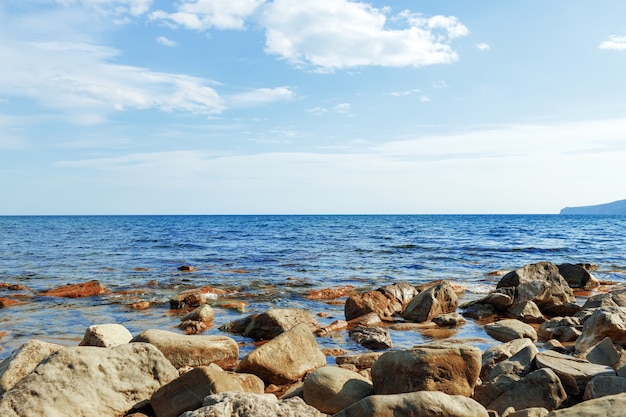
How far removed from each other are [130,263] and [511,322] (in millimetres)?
17543

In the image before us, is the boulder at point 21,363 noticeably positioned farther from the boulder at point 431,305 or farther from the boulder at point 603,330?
the boulder at point 603,330

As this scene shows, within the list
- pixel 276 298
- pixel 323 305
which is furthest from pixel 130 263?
pixel 323 305

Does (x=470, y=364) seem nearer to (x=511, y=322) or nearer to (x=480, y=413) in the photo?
(x=480, y=413)

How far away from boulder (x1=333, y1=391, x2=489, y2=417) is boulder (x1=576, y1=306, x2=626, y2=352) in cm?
421

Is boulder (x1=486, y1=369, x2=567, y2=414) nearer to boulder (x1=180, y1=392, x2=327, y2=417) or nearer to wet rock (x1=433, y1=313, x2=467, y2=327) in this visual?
boulder (x1=180, y1=392, x2=327, y2=417)

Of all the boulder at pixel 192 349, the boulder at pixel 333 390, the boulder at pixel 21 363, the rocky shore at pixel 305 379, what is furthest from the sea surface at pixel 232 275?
the boulder at pixel 333 390

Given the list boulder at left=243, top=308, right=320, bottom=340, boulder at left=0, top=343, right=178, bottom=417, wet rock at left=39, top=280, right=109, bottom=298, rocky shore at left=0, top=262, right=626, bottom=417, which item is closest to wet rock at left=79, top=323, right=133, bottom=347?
rocky shore at left=0, top=262, right=626, bottom=417

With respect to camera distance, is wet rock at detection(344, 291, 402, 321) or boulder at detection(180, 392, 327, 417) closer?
boulder at detection(180, 392, 327, 417)

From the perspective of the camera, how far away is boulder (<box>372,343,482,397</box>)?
5.60 m

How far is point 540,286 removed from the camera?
1234 centimetres

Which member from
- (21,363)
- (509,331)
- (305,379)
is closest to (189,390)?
(305,379)

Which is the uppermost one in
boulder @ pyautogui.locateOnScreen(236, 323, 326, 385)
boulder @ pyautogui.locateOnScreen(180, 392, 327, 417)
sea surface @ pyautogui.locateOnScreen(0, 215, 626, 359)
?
boulder @ pyautogui.locateOnScreen(180, 392, 327, 417)

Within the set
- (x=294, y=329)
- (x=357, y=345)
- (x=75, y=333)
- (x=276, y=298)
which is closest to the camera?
(x=294, y=329)

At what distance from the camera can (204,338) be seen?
7617mm
